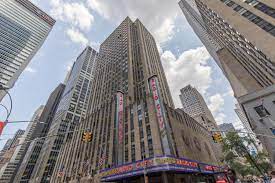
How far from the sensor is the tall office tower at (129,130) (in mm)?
33966

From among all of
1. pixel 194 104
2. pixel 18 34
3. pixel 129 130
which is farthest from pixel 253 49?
pixel 194 104

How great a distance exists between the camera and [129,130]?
41.9m

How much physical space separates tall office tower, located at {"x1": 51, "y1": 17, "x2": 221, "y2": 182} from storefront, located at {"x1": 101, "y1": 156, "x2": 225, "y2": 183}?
0.60 ft

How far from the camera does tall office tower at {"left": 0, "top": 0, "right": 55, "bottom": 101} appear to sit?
7112cm

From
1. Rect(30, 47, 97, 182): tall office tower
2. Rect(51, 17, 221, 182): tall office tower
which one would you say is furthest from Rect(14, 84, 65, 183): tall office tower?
Rect(51, 17, 221, 182): tall office tower

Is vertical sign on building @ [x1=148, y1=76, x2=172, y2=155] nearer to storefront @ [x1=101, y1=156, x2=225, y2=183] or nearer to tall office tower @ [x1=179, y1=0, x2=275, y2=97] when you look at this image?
storefront @ [x1=101, y1=156, x2=225, y2=183]

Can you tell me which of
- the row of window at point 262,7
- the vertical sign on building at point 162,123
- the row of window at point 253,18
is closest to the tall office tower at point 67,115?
the vertical sign on building at point 162,123

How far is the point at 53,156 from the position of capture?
264ft

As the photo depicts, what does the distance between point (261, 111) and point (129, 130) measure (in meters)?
30.8

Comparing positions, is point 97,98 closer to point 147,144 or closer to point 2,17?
point 147,144

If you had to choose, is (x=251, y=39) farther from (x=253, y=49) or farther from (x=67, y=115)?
(x=67, y=115)

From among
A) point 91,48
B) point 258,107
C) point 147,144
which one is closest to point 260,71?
point 258,107

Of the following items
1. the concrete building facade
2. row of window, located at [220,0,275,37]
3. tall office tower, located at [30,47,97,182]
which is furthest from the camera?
tall office tower, located at [30,47,97,182]

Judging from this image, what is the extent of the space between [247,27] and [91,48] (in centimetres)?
14699
